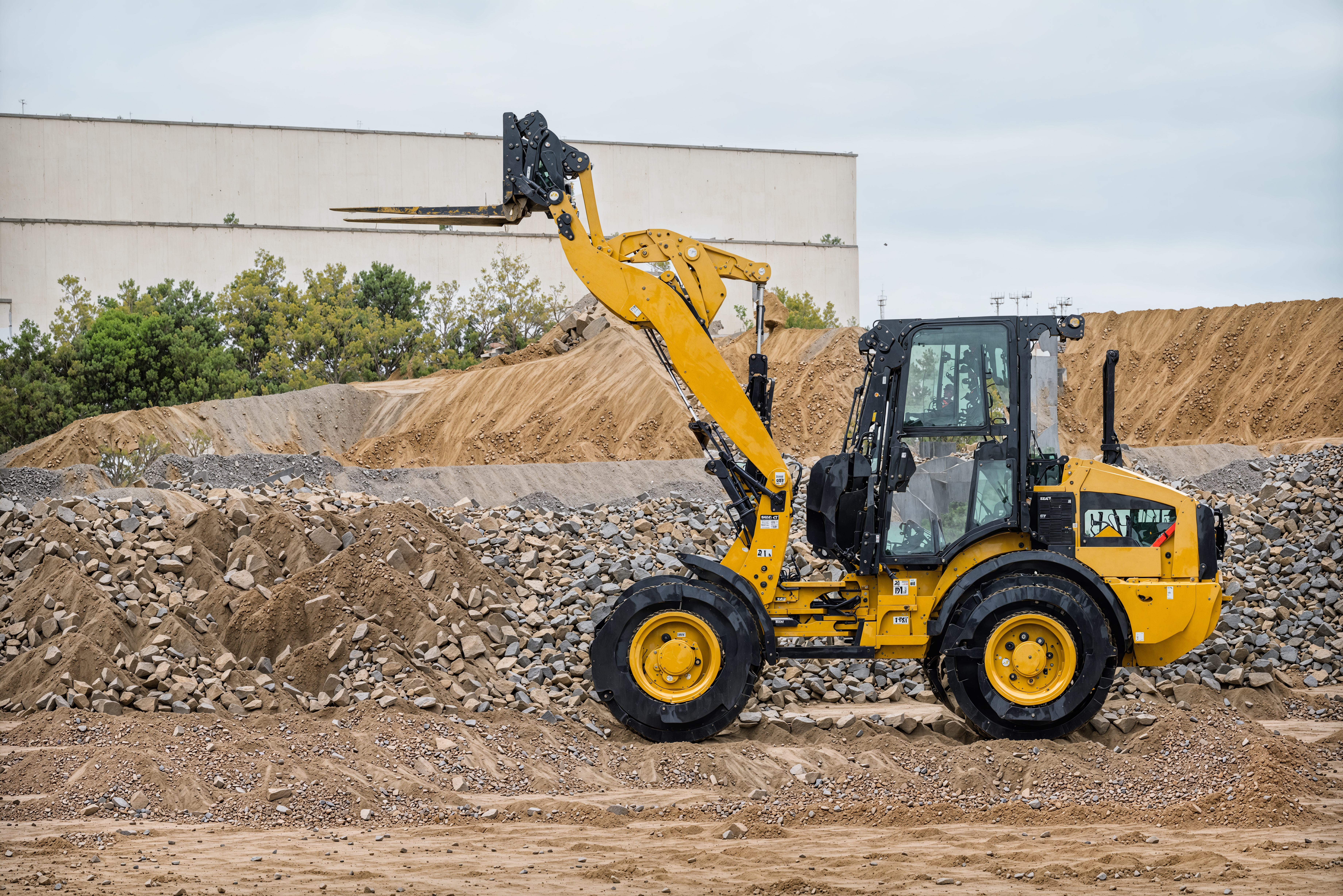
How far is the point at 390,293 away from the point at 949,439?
3921cm

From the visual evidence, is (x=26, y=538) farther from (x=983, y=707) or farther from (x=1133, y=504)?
(x=1133, y=504)

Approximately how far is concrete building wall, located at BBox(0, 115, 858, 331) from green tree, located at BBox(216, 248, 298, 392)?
4.91 metres

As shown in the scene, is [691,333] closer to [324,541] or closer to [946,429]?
[946,429]

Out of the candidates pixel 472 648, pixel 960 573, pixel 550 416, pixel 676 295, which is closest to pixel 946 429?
pixel 960 573

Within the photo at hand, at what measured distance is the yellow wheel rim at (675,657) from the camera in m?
9.28

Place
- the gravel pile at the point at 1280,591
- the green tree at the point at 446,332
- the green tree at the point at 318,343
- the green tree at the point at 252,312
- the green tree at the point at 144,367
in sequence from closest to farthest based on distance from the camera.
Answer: the gravel pile at the point at 1280,591 < the green tree at the point at 144,367 < the green tree at the point at 318,343 < the green tree at the point at 252,312 < the green tree at the point at 446,332

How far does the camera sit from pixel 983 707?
908 cm

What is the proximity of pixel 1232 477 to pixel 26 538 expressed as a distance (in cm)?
1917

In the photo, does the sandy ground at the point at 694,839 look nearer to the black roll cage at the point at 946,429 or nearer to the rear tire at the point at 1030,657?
the rear tire at the point at 1030,657

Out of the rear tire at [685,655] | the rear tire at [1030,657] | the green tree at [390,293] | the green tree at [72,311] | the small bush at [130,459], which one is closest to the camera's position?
the rear tire at [1030,657]

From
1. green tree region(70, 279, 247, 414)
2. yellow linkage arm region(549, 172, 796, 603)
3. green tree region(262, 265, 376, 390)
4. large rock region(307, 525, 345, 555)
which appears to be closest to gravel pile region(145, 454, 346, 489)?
large rock region(307, 525, 345, 555)

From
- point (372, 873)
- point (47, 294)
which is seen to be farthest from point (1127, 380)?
point (47, 294)

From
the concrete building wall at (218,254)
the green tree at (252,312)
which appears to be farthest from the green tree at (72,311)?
the green tree at (252,312)

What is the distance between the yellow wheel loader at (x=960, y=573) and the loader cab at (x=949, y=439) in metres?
0.01
